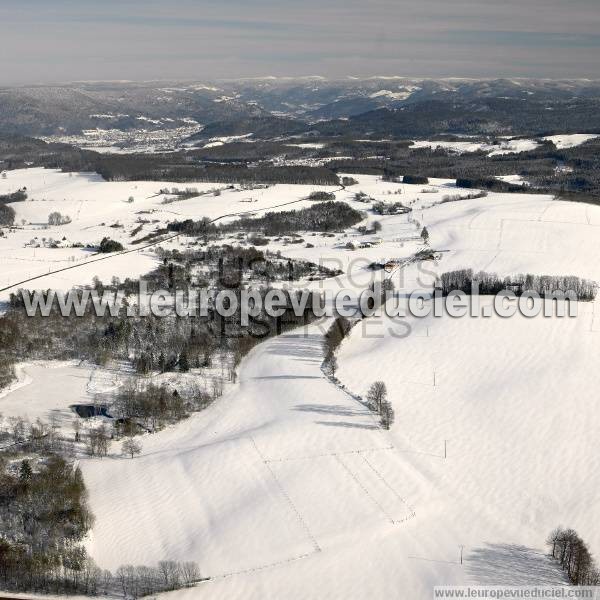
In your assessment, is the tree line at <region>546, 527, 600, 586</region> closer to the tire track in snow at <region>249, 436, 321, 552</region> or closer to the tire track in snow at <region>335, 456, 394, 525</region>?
the tire track in snow at <region>335, 456, 394, 525</region>

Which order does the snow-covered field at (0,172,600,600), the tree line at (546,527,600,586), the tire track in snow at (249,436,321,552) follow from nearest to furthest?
1. the tree line at (546,527,600,586)
2. the snow-covered field at (0,172,600,600)
3. the tire track in snow at (249,436,321,552)

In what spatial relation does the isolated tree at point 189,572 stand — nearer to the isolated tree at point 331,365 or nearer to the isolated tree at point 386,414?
the isolated tree at point 386,414

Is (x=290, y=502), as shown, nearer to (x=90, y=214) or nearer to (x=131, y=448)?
(x=131, y=448)

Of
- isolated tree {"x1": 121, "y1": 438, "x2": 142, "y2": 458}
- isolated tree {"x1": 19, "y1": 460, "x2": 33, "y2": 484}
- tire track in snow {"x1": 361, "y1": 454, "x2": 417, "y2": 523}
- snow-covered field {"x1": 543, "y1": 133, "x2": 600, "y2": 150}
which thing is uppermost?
isolated tree {"x1": 19, "y1": 460, "x2": 33, "y2": 484}

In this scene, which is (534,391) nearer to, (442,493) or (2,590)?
(442,493)

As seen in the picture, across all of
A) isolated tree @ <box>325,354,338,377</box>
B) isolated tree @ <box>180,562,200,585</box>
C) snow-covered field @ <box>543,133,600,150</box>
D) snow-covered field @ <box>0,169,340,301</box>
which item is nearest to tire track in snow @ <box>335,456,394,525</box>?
isolated tree @ <box>180,562,200,585</box>

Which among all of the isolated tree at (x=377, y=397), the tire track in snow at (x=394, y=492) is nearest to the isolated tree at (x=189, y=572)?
the tire track in snow at (x=394, y=492)

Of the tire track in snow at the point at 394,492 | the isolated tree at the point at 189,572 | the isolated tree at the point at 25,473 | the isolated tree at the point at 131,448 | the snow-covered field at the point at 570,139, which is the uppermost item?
the isolated tree at the point at 25,473

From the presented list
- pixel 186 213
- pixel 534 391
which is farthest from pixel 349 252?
pixel 534 391
